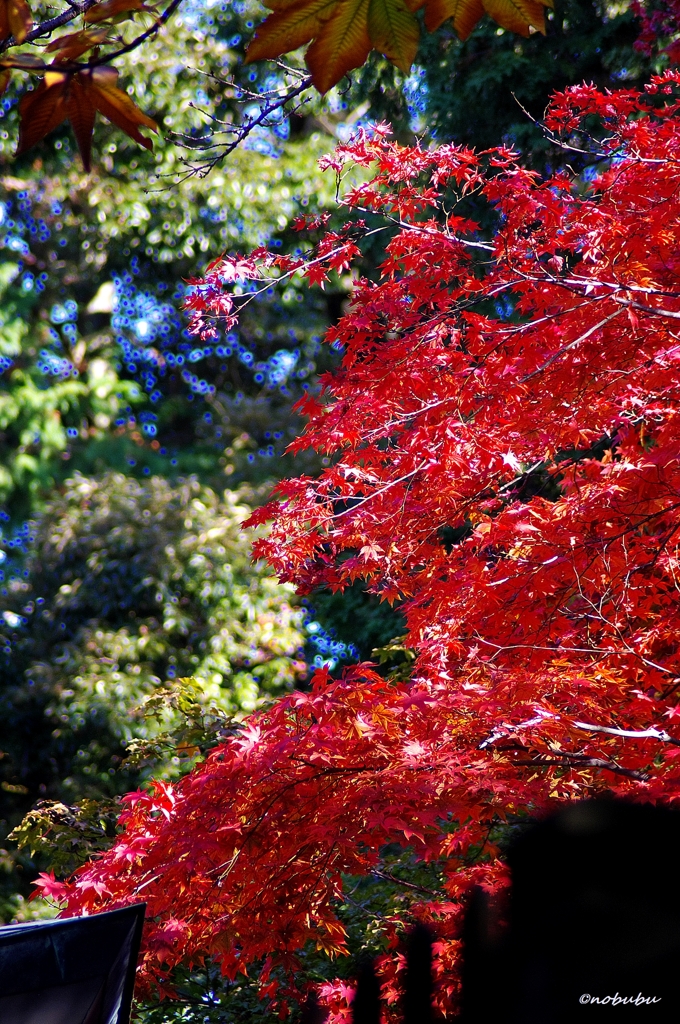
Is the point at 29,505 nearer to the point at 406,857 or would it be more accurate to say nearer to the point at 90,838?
the point at 90,838

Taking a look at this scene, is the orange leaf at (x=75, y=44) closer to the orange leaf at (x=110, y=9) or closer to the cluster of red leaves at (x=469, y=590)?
the orange leaf at (x=110, y=9)

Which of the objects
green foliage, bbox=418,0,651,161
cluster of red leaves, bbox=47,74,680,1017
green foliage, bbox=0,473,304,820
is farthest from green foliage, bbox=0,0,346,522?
cluster of red leaves, bbox=47,74,680,1017

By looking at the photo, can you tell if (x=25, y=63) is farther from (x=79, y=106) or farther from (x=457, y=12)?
(x=457, y=12)

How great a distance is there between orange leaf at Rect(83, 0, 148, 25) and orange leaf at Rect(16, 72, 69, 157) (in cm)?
14

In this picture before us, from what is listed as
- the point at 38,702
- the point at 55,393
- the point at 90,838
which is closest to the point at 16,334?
the point at 55,393

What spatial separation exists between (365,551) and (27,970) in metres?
2.02

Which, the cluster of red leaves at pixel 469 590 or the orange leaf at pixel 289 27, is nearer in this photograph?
the orange leaf at pixel 289 27

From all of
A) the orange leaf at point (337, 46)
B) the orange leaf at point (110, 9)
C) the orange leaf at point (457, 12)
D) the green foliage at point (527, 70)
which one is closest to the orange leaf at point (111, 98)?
the orange leaf at point (110, 9)

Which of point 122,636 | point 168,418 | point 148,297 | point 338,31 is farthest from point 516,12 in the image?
point 168,418

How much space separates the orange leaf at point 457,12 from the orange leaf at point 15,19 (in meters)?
0.60

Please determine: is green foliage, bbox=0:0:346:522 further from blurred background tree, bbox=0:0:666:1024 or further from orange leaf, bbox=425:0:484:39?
orange leaf, bbox=425:0:484:39

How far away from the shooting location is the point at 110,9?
1.46m

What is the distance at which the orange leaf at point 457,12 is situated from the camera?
57.8 inches

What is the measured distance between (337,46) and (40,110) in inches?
17.2
